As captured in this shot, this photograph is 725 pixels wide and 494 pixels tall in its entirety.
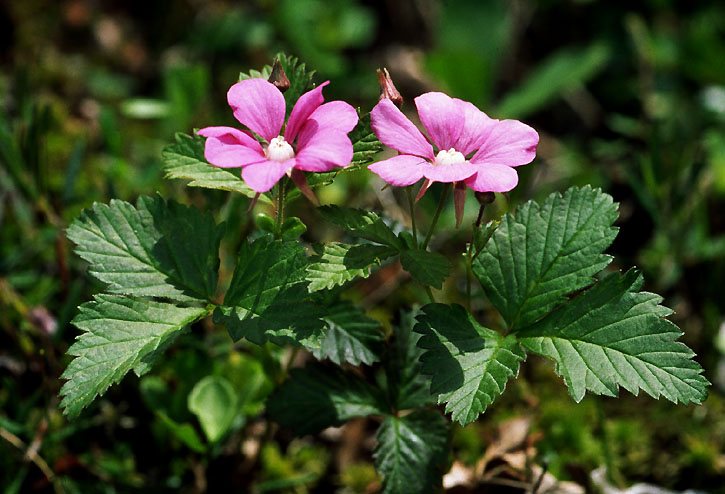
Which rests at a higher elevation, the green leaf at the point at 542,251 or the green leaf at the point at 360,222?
the green leaf at the point at 360,222

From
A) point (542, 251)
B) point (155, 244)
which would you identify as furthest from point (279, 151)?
point (542, 251)

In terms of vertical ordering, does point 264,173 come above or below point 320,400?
above

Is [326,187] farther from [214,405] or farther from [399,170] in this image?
[399,170]

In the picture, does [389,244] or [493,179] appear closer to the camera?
[493,179]

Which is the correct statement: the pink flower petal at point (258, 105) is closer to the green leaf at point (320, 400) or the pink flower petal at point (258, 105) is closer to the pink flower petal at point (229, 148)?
the pink flower petal at point (229, 148)

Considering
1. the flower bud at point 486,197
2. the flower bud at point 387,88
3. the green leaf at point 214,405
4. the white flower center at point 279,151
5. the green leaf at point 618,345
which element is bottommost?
the green leaf at point 214,405

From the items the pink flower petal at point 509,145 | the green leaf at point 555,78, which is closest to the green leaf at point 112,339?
the pink flower petal at point 509,145

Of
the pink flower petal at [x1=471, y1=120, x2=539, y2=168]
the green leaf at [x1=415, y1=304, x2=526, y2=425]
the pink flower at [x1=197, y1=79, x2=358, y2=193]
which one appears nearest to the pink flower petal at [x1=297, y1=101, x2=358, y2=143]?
the pink flower at [x1=197, y1=79, x2=358, y2=193]
